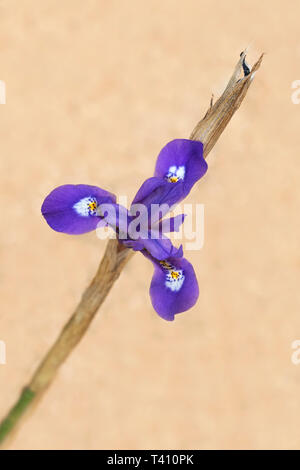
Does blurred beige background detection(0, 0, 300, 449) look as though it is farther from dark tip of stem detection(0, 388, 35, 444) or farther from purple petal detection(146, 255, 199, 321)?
purple petal detection(146, 255, 199, 321)

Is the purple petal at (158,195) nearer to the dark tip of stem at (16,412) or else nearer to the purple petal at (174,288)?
the purple petal at (174,288)

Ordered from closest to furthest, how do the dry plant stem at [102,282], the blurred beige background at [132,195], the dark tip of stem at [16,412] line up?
1. the dry plant stem at [102,282]
2. the dark tip of stem at [16,412]
3. the blurred beige background at [132,195]

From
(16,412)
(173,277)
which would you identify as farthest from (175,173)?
(16,412)

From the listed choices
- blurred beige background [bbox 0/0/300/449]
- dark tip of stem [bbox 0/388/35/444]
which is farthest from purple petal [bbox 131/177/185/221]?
blurred beige background [bbox 0/0/300/449]

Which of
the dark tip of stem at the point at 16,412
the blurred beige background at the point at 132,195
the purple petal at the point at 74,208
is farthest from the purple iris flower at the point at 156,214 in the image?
the blurred beige background at the point at 132,195

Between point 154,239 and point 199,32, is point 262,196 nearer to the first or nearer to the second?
point 199,32

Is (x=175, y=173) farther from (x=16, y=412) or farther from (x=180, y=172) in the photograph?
(x=16, y=412)
